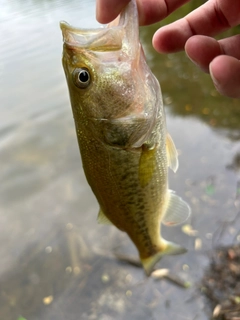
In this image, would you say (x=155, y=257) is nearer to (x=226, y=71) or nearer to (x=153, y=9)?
(x=226, y=71)

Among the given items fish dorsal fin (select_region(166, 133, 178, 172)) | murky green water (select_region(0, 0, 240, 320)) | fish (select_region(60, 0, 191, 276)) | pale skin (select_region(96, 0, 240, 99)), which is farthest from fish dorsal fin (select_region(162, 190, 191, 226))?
murky green water (select_region(0, 0, 240, 320))

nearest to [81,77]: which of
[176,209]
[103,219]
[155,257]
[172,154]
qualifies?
[172,154]

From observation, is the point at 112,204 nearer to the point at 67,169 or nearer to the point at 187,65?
the point at 67,169

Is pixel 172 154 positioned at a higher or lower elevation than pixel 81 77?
lower

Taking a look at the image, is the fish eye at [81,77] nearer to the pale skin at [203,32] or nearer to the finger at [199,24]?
the pale skin at [203,32]

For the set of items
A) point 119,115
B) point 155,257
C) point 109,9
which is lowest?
point 155,257

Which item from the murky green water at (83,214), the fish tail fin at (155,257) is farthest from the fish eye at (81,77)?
the murky green water at (83,214)

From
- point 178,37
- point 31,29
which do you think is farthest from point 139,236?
point 31,29
